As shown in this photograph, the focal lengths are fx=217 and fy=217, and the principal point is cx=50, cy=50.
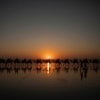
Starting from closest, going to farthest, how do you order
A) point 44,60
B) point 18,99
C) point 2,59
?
point 18,99 → point 2,59 → point 44,60

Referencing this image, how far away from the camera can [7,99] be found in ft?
61.2

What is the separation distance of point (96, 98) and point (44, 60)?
4341 inches

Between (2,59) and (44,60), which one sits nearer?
(2,59)

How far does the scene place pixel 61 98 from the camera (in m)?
19.2

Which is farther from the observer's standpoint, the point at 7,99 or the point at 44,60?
the point at 44,60

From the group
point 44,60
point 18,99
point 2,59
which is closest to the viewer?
point 18,99

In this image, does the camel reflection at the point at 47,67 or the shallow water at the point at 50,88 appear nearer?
the shallow water at the point at 50,88

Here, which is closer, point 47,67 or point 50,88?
point 50,88

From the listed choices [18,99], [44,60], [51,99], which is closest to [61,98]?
[51,99]

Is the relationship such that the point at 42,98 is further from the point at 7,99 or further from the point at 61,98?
the point at 7,99

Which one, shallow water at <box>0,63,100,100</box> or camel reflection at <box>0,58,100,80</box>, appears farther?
camel reflection at <box>0,58,100,80</box>

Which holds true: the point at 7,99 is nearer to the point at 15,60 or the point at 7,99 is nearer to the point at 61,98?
the point at 61,98

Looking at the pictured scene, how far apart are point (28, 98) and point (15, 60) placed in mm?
95246

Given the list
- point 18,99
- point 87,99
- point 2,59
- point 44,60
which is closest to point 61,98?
point 87,99
